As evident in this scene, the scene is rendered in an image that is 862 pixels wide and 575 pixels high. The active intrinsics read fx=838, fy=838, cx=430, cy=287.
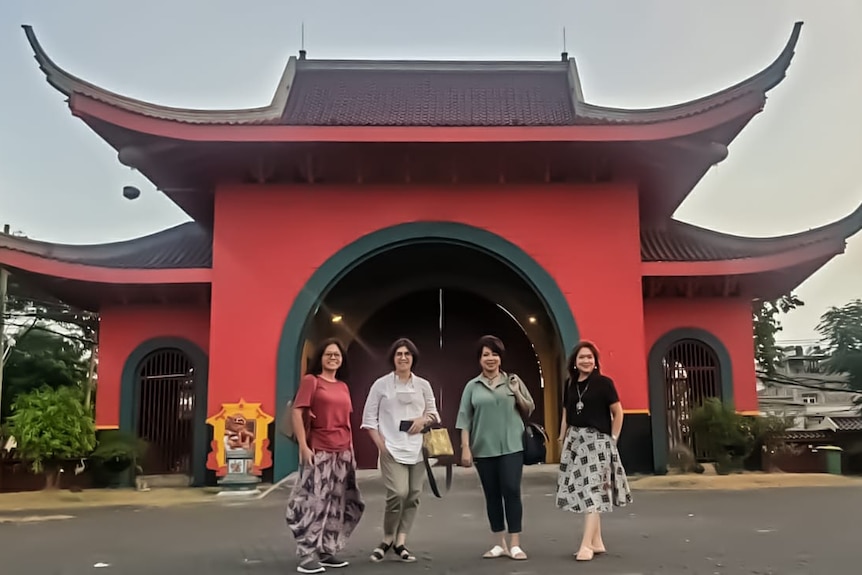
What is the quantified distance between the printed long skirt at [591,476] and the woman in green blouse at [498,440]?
1.05 feet

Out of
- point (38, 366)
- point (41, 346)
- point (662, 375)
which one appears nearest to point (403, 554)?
point (662, 375)

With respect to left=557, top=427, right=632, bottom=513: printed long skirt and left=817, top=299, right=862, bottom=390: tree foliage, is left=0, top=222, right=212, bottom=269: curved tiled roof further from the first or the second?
left=817, top=299, right=862, bottom=390: tree foliage

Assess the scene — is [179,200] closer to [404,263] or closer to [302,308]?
[302,308]

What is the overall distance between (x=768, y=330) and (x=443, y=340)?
37.1 feet

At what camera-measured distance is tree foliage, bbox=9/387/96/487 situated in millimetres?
10914

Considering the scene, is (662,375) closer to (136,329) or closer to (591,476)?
(591,476)

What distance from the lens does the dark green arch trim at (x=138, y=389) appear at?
40.8ft

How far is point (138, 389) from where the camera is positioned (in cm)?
1288

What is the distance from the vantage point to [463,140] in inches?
434

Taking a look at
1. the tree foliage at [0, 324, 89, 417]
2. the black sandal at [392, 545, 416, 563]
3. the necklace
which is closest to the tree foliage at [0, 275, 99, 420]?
the tree foliage at [0, 324, 89, 417]

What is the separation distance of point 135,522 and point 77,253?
6499mm

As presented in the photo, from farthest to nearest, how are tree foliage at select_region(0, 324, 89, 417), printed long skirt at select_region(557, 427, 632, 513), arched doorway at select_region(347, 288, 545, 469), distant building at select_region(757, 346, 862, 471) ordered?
tree foliage at select_region(0, 324, 89, 417), arched doorway at select_region(347, 288, 545, 469), distant building at select_region(757, 346, 862, 471), printed long skirt at select_region(557, 427, 632, 513)

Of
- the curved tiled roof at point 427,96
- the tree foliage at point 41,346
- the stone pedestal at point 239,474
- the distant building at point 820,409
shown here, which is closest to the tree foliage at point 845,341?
the distant building at point 820,409

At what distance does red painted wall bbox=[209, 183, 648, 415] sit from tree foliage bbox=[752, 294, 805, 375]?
1265cm
